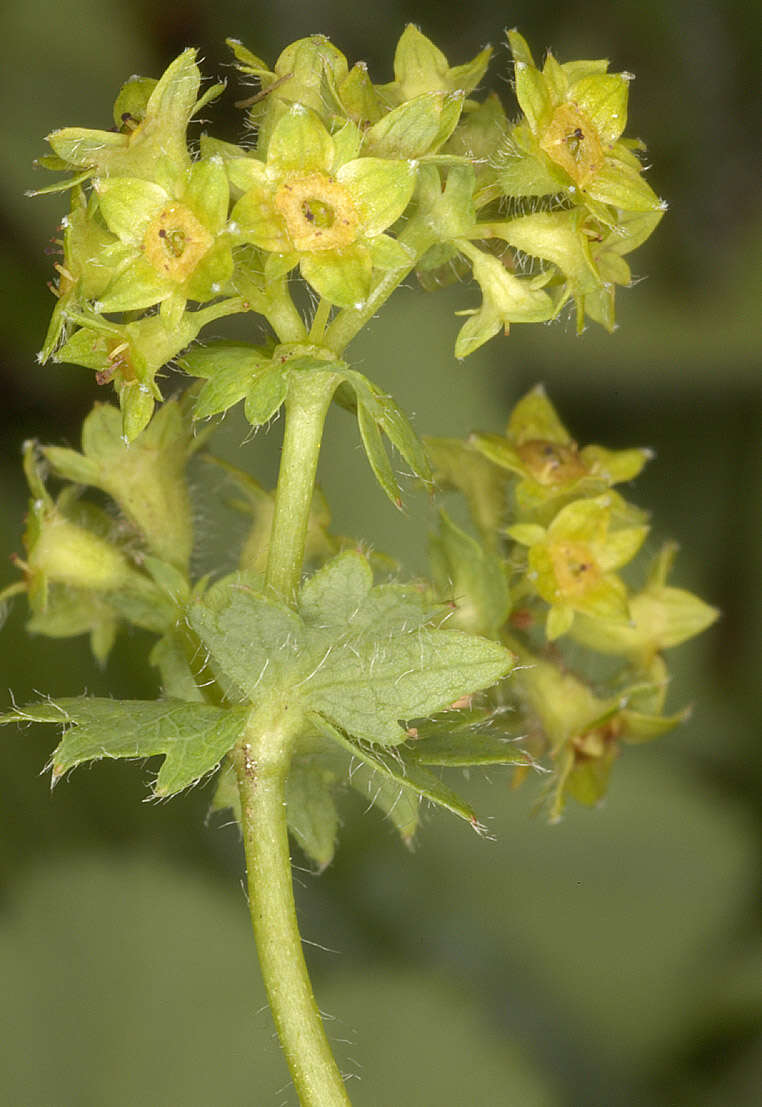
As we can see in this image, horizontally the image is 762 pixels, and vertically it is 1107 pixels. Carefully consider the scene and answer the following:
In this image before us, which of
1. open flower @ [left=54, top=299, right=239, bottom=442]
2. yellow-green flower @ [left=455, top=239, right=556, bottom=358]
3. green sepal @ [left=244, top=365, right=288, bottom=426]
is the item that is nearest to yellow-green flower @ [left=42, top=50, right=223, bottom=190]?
open flower @ [left=54, top=299, right=239, bottom=442]

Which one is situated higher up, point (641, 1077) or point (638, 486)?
point (638, 486)

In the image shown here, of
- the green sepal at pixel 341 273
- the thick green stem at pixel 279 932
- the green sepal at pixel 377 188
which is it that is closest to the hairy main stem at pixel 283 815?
the thick green stem at pixel 279 932

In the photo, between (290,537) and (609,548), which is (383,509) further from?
(290,537)

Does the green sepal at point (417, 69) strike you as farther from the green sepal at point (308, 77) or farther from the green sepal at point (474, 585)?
the green sepal at point (474, 585)

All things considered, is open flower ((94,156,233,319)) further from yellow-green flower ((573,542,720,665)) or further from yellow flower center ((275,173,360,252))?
yellow-green flower ((573,542,720,665))

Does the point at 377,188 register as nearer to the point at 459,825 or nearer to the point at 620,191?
the point at 620,191

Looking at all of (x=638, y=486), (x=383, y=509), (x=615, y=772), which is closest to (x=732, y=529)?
(x=638, y=486)
